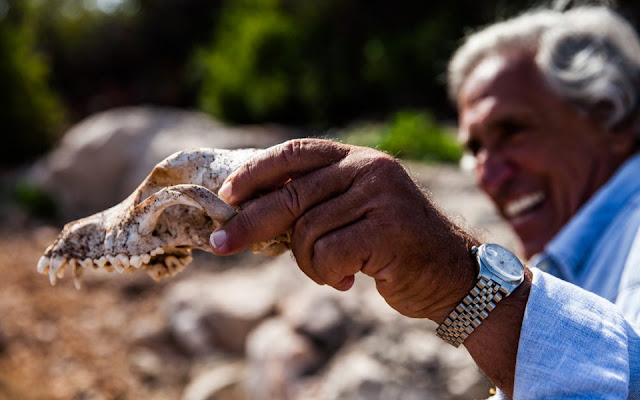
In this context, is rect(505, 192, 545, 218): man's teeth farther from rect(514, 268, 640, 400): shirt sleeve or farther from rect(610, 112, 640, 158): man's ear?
rect(514, 268, 640, 400): shirt sleeve

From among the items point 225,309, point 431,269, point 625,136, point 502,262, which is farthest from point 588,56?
point 225,309

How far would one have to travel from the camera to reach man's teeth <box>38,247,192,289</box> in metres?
1.42

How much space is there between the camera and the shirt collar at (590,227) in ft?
7.43

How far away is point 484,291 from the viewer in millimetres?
1341

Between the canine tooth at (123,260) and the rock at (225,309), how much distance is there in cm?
411

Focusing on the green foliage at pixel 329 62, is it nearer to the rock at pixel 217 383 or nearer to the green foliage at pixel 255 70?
the green foliage at pixel 255 70

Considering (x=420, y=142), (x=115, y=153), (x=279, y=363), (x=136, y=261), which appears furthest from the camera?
(x=115, y=153)

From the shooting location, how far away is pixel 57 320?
21.7 feet

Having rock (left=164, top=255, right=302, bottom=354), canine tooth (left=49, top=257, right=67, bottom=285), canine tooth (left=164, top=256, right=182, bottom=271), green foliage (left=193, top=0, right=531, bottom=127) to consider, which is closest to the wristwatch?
canine tooth (left=164, top=256, right=182, bottom=271)

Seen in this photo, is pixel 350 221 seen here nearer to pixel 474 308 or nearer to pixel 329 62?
pixel 474 308

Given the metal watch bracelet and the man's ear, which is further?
the man's ear

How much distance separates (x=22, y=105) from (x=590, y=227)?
13413mm

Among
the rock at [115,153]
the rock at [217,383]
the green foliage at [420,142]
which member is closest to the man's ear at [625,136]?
the rock at [217,383]

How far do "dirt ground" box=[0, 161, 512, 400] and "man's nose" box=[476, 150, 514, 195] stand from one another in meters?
2.09
